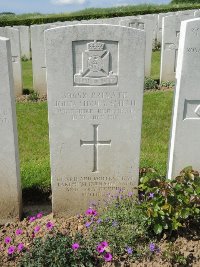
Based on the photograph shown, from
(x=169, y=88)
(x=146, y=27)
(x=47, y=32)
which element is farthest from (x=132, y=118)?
(x=146, y=27)

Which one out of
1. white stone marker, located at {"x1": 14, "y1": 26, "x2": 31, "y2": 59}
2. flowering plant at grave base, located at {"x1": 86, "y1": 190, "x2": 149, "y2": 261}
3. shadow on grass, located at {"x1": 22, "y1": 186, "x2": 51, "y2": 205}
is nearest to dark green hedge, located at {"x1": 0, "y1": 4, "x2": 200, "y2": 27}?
white stone marker, located at {"x1": 14, "y1": 26, "x2": 31, "y2": 59}

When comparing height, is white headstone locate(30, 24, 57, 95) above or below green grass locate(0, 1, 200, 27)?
below

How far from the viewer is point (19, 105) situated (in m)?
8.74

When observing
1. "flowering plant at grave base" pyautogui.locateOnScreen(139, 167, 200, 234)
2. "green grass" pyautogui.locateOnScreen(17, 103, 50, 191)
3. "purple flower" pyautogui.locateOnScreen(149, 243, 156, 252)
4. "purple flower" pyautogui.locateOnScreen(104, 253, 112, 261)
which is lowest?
"green grass" pyautogui.locateOnScreen(17, 103, 50, 191)

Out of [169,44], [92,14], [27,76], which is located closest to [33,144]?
[169,44]

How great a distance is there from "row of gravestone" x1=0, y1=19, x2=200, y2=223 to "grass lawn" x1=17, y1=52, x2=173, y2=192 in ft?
2.54

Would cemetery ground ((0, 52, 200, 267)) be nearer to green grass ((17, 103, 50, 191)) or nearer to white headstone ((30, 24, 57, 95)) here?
green grass ((17, 103, 50, 191))

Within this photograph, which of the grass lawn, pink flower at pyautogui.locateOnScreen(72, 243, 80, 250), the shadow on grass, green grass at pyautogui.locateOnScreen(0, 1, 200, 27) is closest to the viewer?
pink flower at pyautogui.locateOnScreen(72, 243, 80, 250)

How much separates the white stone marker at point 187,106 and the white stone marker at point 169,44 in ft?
18.8

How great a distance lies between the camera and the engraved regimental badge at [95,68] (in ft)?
11.8

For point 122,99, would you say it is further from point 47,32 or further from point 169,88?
point 169,88

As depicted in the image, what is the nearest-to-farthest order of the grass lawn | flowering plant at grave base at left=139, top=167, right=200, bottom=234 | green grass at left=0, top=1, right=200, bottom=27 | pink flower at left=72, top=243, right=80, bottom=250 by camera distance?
pink flower at left=72, top=243, right=80, bottom=250 → flowering plant at grave base at left=139, top=167, right=200, bottom=234 → the grass lawn → green grass at left=0, top=1, right=200, bottom=27

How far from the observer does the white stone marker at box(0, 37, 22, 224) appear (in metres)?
3.60

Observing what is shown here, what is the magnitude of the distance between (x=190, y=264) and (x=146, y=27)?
304 inches
